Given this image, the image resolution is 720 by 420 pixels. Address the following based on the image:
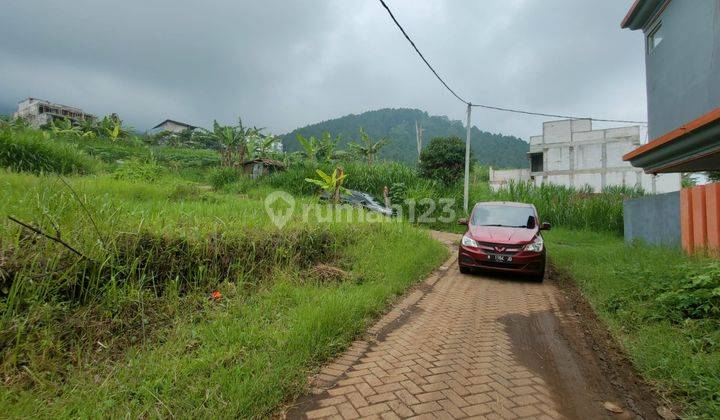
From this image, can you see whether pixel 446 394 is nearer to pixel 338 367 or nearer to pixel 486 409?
pixel 486 409

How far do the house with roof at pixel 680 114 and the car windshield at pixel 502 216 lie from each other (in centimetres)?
275

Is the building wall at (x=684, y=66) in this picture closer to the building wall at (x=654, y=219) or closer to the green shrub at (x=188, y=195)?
the building wall at (x=654, y=219)

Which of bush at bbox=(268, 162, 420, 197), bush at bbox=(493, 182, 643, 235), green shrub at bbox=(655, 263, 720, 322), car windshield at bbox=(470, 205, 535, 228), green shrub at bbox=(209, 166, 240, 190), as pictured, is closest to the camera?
green shrub at bbox=(655, 263, 720, 322)

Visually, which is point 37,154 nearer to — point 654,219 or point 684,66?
point 654,219

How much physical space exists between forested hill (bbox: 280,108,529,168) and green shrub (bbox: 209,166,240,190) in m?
34.8

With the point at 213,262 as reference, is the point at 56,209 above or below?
above

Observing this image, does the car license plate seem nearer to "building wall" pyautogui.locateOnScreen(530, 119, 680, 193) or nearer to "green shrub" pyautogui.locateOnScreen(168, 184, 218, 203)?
"green shrub" pyautogui.locateOnScreen(168, 184, 218, 203)

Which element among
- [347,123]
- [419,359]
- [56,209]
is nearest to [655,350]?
[419,359]

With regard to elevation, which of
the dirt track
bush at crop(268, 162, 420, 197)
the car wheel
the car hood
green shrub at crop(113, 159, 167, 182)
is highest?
bush at crop(268, 162, 420, 197)

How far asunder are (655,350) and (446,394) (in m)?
2.17

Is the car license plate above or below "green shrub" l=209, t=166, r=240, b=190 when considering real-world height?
below

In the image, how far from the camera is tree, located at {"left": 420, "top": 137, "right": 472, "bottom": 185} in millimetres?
22375

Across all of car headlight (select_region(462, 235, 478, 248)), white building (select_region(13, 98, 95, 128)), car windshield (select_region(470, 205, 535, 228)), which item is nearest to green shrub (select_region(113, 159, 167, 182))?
car headlight (select_region(462, 235, 478, 248))

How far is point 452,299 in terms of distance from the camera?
583 cm
